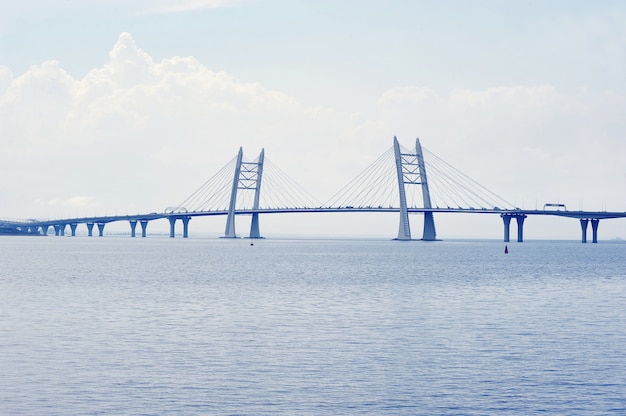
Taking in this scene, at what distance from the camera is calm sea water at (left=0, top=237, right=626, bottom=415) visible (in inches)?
923

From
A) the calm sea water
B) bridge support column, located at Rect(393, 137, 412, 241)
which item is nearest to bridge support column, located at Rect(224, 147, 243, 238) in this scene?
bridge support column, located at Rect(393, 137, 412, 241)

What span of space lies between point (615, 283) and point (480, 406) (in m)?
50.2

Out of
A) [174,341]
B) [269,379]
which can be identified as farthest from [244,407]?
[174,341]

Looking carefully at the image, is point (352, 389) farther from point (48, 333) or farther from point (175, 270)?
point (175, 270)

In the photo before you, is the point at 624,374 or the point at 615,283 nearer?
the point at 624,374

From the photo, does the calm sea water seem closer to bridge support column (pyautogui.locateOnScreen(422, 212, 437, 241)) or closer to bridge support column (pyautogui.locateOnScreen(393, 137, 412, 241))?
bridge support column (pyautogui.locateOnScreen(393, 137, 412, 241))

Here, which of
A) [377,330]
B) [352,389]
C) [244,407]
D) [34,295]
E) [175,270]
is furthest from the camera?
[175,270]

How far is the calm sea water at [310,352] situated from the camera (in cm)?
2344

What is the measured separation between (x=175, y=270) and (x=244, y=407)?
6402 centimetres

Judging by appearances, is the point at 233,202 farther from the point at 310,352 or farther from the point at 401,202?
the point at 310,352

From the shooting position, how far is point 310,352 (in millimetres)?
30750

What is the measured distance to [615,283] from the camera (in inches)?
2753

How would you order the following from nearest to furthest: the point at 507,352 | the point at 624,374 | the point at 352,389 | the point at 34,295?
the point at 352,389
the point at 624,374
the point at 507,352
the point at 34,295

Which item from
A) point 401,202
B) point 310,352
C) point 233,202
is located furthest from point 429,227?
point 310,352
